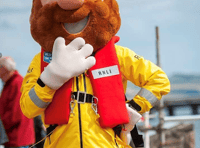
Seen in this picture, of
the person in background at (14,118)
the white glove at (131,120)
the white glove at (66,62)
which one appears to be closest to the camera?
the white glove at (66,62)

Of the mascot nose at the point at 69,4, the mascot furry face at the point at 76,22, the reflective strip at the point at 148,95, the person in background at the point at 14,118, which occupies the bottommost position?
the person in background at the point at 14,118

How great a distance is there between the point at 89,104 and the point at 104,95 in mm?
119

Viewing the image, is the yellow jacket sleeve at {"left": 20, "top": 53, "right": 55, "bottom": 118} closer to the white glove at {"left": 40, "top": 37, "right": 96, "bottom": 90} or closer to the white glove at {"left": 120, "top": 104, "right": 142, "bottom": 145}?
the white glove at {"left": 40, "top": 37, "right": 96, "bottom": 90}

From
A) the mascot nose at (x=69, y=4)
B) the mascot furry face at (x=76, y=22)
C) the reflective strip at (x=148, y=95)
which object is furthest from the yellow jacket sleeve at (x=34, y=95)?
the reflective strip at (x=148, y=95)

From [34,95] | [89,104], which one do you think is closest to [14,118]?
[34,95]

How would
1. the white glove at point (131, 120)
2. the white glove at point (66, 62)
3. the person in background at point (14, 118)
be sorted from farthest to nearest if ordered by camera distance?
1. the person in background at point (14, 118)
2. the white glove at point (131, 120)
3. the white glove at point (66, 62)

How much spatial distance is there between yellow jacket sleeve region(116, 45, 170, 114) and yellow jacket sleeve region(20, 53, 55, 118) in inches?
22.8

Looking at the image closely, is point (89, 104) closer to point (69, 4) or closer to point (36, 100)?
point (36, 100)

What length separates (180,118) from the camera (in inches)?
230

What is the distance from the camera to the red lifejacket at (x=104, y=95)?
2482 millimetres

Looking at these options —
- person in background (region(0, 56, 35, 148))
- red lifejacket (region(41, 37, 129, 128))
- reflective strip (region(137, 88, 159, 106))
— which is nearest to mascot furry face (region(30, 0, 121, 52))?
red lifejacket (region(41, 37, 129, 128))

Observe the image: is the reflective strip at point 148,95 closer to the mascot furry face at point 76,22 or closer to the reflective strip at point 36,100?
the mascot furry face at point 76,22

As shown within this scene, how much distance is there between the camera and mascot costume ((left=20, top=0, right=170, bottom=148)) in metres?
2.46

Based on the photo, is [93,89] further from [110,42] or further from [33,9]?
[33,9]
